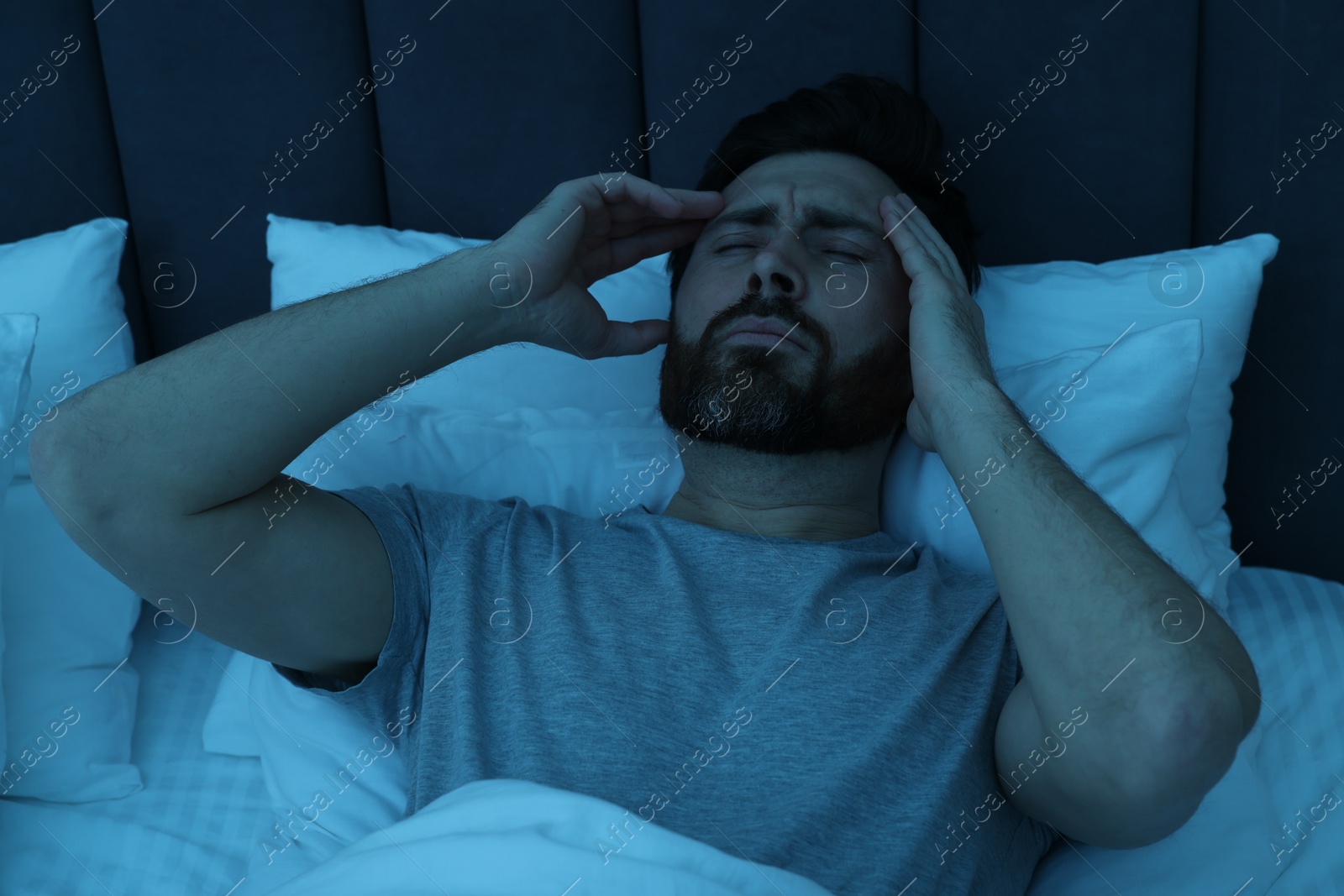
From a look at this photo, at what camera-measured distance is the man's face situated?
113 cm

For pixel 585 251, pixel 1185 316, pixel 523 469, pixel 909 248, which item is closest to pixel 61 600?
pixel 523 469

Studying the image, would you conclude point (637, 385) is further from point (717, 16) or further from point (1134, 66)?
point (1134, 66)

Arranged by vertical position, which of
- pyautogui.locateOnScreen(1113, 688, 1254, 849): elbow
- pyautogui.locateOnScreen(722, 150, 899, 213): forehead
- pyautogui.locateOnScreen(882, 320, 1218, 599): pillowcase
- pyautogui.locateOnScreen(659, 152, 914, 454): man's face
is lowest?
pyautogui.locateOnScreen(1113, 688, 1254, 849): elbow

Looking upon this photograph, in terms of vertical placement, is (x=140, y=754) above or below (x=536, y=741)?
above

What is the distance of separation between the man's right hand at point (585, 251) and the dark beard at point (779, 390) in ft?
0.40

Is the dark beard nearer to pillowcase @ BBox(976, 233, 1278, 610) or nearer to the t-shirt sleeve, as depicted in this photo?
pillowcase @ BBox(976, 233, 1278, 610)

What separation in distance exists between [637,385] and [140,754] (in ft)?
2.61

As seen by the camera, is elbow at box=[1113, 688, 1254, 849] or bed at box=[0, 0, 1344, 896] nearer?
elbow at box=[1113, 688, 1254, 849]

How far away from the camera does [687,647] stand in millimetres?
946

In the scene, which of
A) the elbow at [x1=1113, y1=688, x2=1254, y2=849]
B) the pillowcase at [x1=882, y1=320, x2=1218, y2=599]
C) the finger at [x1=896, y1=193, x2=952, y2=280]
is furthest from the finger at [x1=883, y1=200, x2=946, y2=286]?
the elbow at [x1=1113, y1=688, x2=1254, y2=849]

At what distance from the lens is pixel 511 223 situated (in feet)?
4.81

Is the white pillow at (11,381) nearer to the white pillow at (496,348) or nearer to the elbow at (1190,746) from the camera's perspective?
the white pillow at (496,348)

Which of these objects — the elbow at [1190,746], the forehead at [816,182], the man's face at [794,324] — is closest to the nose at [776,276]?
the man's face at [794,324]

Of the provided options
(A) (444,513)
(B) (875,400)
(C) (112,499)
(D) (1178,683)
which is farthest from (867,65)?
Answer: (C) (112,499)
